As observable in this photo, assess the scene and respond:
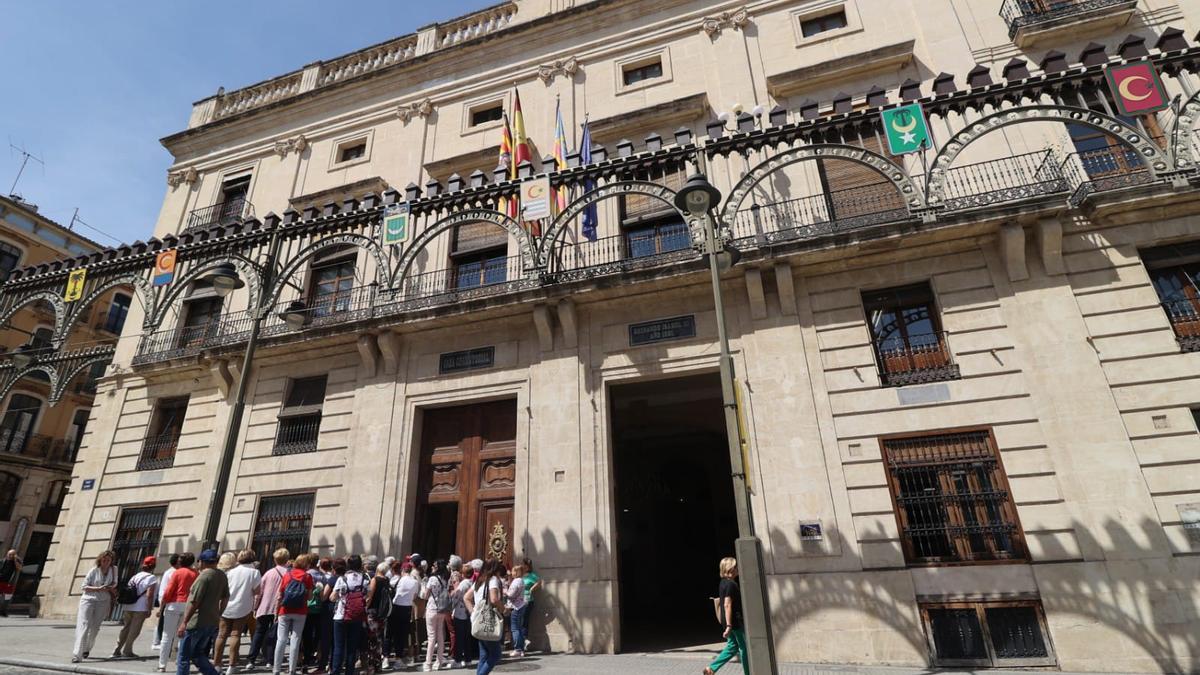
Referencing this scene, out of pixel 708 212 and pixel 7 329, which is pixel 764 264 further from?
pixel 7 329

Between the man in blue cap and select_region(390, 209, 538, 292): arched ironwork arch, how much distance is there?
8127 mm

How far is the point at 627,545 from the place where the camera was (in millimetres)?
17266

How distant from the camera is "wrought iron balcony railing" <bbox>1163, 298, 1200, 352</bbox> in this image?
9.87 m

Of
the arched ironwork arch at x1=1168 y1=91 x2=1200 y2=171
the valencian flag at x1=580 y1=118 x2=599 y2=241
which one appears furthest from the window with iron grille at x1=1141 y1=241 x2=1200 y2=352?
the valencian flag at x1=580 y1=118 x2=599 y2=241

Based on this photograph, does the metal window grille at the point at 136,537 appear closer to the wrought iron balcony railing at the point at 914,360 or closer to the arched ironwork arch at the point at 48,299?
the arched ironwork arch at the point at 48,299

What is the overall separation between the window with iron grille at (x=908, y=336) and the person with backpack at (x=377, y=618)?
32.3 feet

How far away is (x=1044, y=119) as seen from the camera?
10938 millimetres

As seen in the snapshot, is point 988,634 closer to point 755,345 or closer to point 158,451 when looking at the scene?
point 755,345

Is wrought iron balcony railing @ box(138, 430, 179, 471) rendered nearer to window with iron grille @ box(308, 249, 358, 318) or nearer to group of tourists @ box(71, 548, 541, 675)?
window with iron grille @ box(308, 249, 358, 318)

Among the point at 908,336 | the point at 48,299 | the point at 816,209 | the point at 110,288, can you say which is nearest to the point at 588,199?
the point at 816,209

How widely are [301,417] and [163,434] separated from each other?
17.8 ft

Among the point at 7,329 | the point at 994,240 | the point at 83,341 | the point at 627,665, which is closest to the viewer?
the point at 627,665

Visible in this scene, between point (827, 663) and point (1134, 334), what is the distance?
791 cm

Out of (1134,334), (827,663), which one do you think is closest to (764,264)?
(1134,334)
